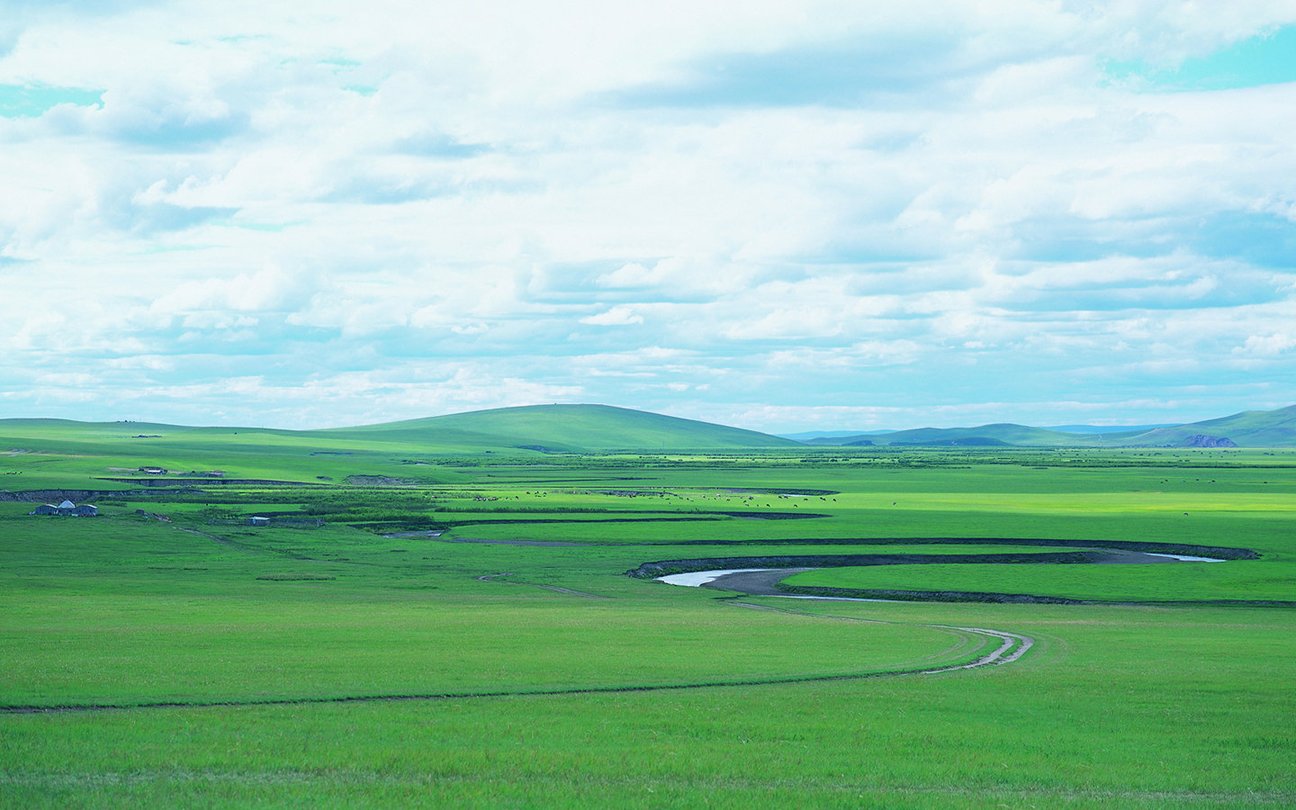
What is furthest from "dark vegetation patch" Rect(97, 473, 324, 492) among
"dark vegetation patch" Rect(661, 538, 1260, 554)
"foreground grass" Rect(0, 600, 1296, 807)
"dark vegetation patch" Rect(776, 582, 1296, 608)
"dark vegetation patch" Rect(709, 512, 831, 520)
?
"foreground grass" Rect(0, 600, 1296, 807)

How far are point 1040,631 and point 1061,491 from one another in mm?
119445

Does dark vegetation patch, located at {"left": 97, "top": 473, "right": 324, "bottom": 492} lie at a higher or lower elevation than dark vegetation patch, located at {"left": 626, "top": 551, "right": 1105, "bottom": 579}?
higher

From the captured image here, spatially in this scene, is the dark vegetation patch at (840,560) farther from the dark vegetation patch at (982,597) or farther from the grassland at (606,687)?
the dark vegetation patch at (982,597)

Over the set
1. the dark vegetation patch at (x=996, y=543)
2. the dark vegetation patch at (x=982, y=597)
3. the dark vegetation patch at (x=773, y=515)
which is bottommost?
the dark vegetation patch at (x=982, y=597)

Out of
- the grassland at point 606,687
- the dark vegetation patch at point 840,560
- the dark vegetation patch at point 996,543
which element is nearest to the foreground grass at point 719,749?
the grassland at point 606,687

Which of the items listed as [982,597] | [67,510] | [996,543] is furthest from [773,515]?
[67,510]

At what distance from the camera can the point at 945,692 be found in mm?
27969

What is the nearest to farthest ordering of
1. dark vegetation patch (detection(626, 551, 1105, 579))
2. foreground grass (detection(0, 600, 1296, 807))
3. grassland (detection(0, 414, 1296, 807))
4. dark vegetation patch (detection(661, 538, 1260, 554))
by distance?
foreground grass (detection(0, 600, 1296, 807)) → grassland (detection(0, 414, 1296, 807)) → dark vegetation patch (detection(626, 551, 1105, 579)) → dark vegetation patch (detection(661, 538, 1260, 554))

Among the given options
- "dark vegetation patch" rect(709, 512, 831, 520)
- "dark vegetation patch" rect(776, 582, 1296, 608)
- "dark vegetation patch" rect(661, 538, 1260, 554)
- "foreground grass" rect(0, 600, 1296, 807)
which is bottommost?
"dark vegetation patch" rect(776, 582, 1296, 608)

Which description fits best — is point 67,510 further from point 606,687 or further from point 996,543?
point 606,687

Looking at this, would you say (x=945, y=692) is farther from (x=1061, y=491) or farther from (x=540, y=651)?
(x=1061, y=491)

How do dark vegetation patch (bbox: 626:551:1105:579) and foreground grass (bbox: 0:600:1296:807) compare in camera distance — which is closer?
foreground grass (bbox: 0:600:1296:807)

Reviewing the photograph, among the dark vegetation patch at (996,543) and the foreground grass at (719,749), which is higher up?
the foreground grass at (719,749)

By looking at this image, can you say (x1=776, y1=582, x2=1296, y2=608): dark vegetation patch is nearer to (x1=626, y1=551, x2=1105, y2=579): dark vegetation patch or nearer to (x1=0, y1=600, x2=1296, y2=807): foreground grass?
(x1=626, y1=551, x2=1105, y2=579): dark vegetation patch
